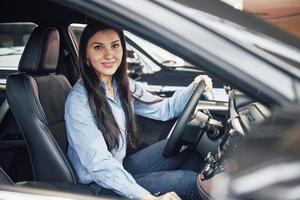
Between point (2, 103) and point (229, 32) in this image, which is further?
point (2, 103)

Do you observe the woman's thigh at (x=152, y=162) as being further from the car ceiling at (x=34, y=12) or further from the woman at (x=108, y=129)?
the car ceiling at (x=34, y=12)

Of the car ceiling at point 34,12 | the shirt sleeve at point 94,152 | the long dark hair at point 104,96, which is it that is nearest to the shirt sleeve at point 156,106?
the long dark hair at point 104,96

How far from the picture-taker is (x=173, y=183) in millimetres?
2203

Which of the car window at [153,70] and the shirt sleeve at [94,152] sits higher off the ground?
the shirt sleeve at [94,152]

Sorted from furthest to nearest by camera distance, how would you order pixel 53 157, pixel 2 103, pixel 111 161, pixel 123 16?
1. pixel 2 103
2. pixel 53 157
3. pixel 111 161
4. pixel 123 16

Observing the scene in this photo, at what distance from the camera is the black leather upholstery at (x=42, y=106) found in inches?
86.0

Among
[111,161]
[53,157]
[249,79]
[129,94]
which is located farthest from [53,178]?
[249,79]

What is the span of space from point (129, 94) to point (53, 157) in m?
0.50

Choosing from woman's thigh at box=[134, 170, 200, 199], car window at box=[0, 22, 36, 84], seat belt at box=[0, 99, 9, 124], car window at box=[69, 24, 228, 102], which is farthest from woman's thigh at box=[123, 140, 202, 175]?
car window at box=[69, 24, 228, 102]

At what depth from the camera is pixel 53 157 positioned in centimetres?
218

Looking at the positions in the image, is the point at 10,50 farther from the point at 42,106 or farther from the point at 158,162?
the point at 158,162

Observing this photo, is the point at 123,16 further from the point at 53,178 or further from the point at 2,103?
the point at 2,103

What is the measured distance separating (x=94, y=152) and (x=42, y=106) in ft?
1.75

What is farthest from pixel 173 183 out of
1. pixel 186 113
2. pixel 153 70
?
pixel 153 70
